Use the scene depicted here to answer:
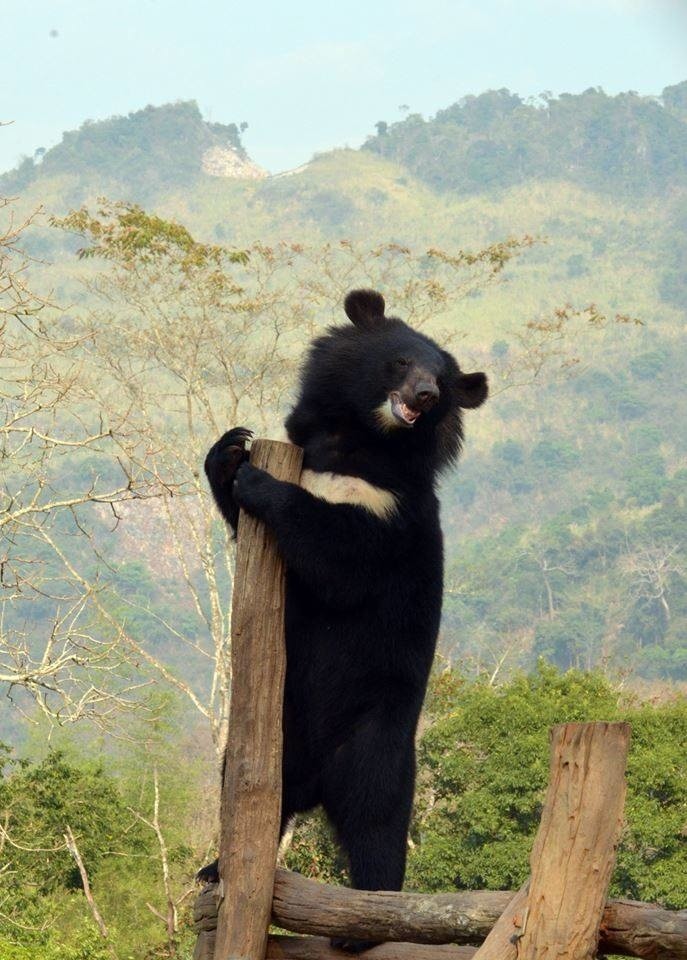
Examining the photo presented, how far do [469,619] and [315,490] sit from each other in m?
38.8

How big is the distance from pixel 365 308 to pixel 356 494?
2.59ft

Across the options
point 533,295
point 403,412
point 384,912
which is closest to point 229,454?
point 403,412

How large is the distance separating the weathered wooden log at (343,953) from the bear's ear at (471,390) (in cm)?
151

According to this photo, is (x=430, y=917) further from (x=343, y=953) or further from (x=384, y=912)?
(x=343, y=953)

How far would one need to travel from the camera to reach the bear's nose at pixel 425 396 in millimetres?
3680

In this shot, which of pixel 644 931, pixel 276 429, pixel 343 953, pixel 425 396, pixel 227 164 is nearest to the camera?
pixel 644 931

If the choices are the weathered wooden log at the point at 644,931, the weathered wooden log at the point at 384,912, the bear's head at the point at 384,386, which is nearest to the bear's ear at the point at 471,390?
the bear's head at the point at 384,386

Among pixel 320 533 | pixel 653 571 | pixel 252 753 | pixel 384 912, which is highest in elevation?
pixel 320 533

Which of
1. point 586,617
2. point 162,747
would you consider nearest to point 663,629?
point 586,617

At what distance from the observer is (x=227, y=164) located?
77062 mm

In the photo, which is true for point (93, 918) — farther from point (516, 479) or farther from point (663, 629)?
point (516, 479)

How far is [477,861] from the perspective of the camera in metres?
10.9

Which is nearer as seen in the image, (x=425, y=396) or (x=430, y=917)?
(x=430, y=917)

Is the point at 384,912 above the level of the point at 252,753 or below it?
below
